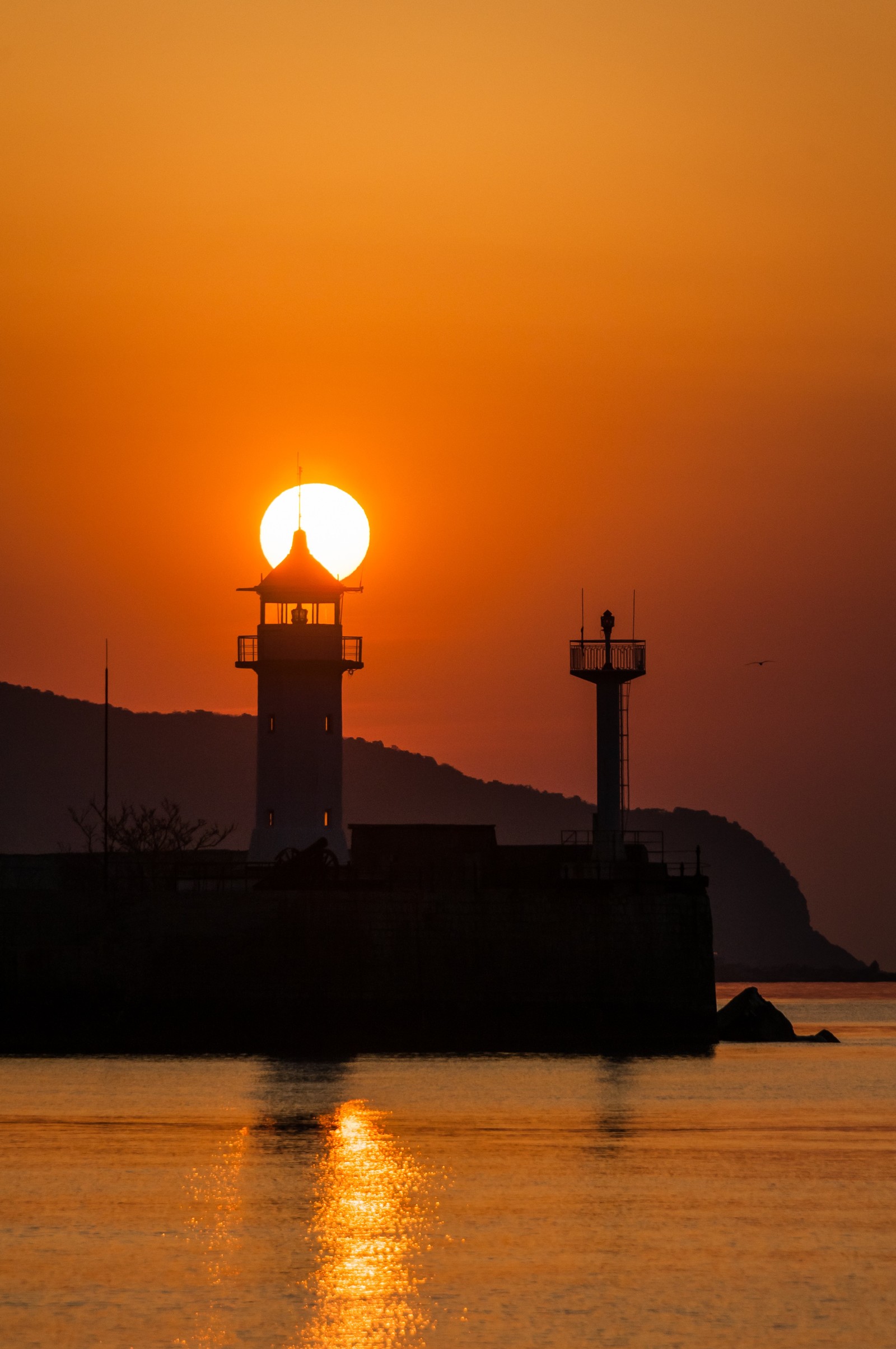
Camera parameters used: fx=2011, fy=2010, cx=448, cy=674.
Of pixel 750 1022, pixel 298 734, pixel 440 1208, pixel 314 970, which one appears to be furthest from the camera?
pixel 750 1022

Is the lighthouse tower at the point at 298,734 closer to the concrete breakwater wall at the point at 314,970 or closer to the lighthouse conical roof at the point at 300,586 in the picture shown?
the lighthouse conical roof at the point at 300,586

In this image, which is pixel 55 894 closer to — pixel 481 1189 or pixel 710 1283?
pixel 481 1189

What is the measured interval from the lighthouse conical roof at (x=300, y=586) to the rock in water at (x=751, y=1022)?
19644 millimetres

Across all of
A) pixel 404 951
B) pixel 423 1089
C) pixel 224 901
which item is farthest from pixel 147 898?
pixel 423 1089

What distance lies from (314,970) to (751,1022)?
2167cm

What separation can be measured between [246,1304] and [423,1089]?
22.0m

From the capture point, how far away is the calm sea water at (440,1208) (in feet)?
80.7

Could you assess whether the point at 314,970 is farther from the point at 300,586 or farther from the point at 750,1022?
the point at 750,1022

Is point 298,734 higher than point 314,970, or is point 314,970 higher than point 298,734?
point 298,734

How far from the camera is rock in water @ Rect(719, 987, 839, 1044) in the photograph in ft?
228

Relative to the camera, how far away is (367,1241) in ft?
96.5

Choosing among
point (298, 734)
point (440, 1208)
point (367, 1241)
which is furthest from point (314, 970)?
point (367, 1241)

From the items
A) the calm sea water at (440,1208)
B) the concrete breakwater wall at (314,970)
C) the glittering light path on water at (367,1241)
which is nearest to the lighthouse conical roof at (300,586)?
the concrete breakwater wall at (314,970)

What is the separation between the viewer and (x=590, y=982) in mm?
54594
